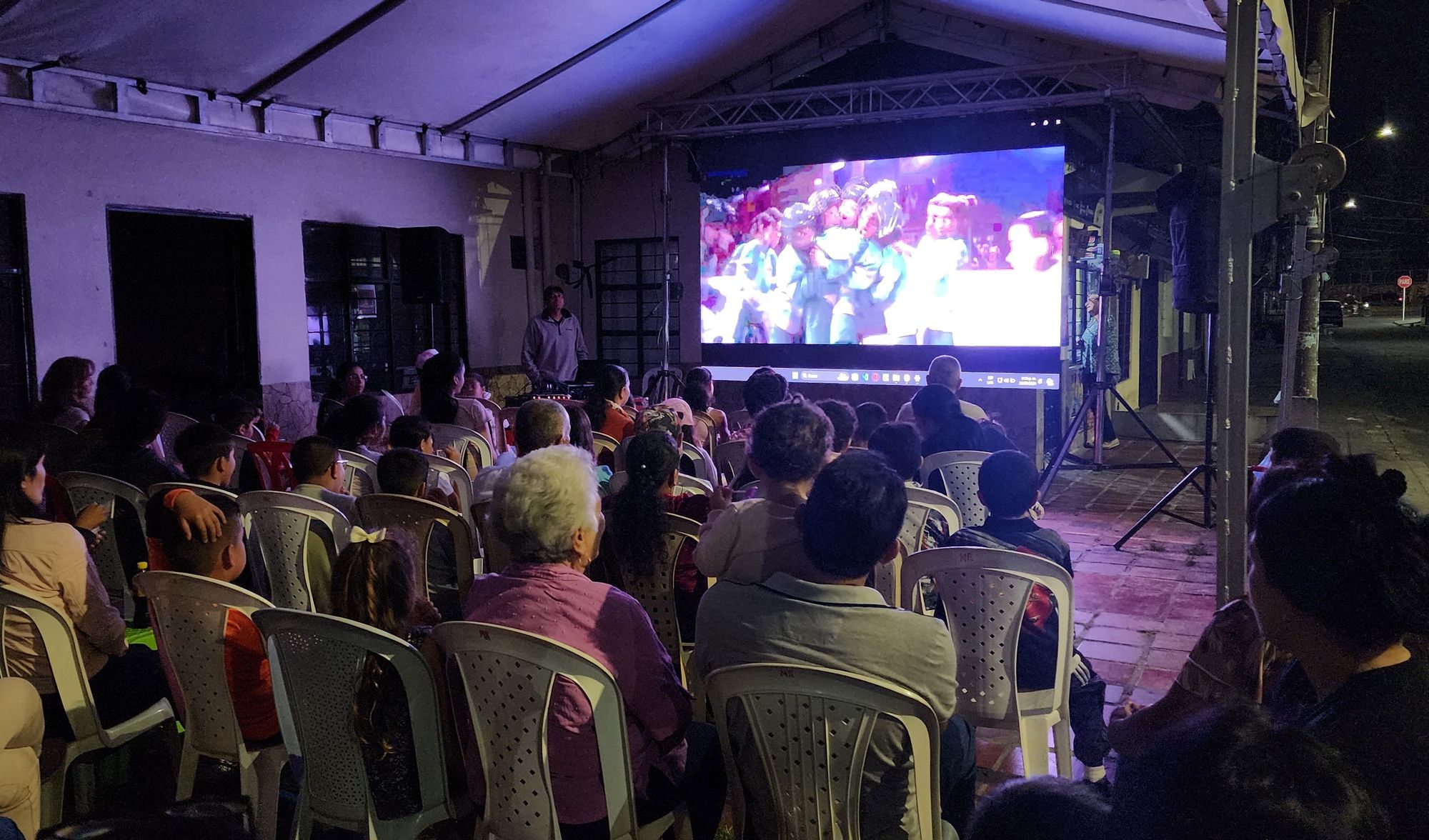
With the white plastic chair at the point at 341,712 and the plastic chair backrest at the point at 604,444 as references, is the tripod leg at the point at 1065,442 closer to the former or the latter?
the plastic chair backrest at the point at 604,444

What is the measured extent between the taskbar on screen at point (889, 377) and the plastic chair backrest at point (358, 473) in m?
5.25

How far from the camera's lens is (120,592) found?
402 centimetres

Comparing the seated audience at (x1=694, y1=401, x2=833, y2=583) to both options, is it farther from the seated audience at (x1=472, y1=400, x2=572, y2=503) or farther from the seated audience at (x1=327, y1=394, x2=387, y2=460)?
the seated audience at (x1=327, y1=394, x2=387, y2=460)

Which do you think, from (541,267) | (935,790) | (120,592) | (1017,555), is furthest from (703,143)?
(935,790)

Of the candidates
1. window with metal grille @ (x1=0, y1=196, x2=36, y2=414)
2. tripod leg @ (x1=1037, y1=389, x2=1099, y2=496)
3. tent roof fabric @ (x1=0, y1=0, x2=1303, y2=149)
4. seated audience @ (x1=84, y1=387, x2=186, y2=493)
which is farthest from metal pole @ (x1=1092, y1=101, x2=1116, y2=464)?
window with metal grille @ (x1=0, y1=196, x2=36, y2=414)

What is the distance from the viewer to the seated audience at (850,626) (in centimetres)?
186

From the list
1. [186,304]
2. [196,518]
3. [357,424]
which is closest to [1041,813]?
[196,518]

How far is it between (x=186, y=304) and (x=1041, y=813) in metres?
9.59

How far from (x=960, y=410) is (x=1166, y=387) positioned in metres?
14.0

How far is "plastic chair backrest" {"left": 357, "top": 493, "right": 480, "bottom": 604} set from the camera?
11.1 ft

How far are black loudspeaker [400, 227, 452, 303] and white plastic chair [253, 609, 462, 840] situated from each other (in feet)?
25.6

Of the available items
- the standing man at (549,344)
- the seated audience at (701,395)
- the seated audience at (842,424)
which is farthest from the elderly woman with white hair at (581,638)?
the standing man at (549,344)

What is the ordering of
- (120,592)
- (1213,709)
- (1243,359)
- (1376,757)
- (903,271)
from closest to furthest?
1. (1213,709)
2. (1376,757)
3. (1243,359)
4. (120,592)
5. (903,271)

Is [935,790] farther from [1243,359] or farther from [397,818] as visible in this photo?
[1243,359]
